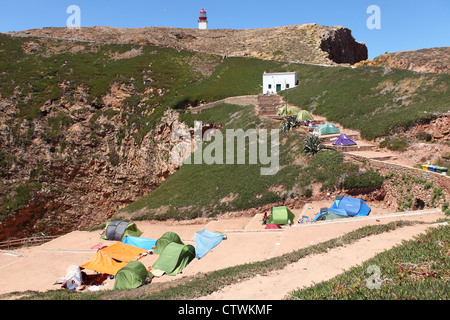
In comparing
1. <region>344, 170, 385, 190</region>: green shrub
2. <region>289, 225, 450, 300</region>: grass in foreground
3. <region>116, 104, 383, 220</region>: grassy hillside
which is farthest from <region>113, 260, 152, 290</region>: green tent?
<region>344, 170, 385, 190</region>: green shrub

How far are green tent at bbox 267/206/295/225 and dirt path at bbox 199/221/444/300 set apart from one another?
283 inches

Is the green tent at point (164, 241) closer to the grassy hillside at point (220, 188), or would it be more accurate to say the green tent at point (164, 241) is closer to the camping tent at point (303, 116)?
the grassy hillside at point (220, 188)

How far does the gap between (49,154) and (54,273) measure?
2944cm

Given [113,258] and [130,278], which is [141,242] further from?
[130,278]

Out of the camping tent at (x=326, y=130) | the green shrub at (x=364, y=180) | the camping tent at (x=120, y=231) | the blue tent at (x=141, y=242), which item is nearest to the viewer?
the green shrub at (x=364, y=180)

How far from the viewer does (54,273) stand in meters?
20.1

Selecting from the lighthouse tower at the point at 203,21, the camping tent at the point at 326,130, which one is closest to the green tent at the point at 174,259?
the camping tent at the point at 326,130

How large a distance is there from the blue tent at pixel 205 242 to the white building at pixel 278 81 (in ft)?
102

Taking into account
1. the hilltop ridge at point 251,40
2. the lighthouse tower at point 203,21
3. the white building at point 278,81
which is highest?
the lighthouse tower at point 203,21

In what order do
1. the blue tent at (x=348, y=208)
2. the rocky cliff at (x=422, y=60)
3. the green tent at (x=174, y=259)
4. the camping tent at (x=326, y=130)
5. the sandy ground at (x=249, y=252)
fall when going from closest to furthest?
the sandy ground at (x=249, y=252)
the green tent at (x=174, y=259)
the blue tent at (x=348, y=208)
the camping tent at (x=326, y=130)
the rocky cliff at (x=422, y=60)

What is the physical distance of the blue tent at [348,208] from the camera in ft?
62.2

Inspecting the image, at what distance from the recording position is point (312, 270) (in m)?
10.9

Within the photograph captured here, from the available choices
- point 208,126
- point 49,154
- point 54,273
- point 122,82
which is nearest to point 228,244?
point 54,273
